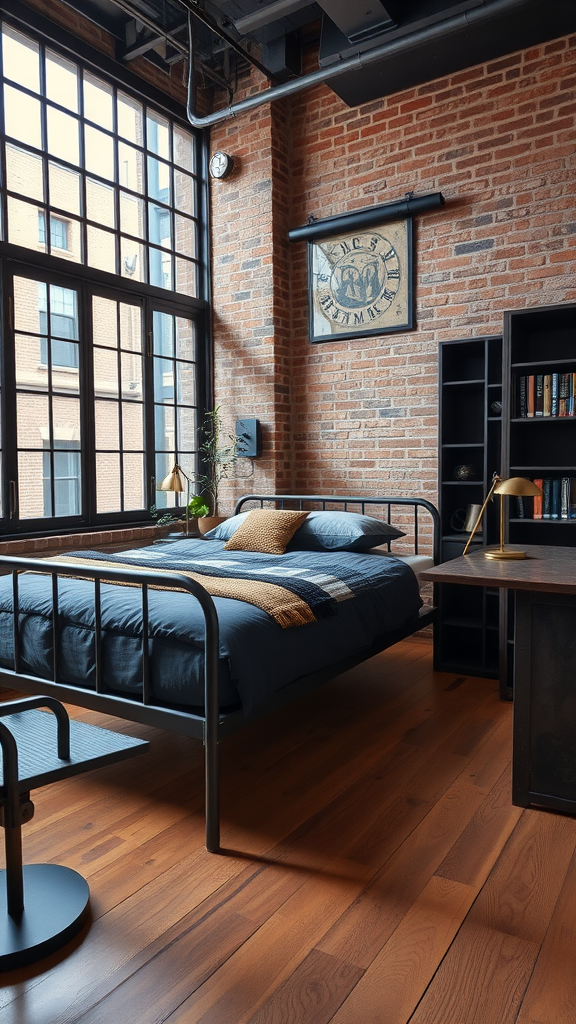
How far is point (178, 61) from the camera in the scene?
4.95 m

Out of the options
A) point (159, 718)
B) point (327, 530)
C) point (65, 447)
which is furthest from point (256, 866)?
point (65, 447)

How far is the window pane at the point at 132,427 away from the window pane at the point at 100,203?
3.88ft

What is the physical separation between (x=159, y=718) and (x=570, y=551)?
1773 mm

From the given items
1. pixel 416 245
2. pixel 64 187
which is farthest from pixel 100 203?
pixel 416 245

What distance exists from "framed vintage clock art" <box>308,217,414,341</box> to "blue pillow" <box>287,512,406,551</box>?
1.40 meters

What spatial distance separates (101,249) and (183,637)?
10.8 ft

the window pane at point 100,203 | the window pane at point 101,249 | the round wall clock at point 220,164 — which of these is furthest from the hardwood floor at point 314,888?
the round wall clock at point 220,164

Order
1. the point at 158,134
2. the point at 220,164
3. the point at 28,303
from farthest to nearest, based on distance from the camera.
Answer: the point at 220,164
the point at 158,134
the point at 28,303

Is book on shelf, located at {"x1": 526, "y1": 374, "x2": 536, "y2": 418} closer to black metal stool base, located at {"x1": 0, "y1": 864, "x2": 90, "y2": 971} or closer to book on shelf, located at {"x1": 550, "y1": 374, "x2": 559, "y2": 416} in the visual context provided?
book on shelf, located at {"x1": 550, "y1": 374, "x2": 559, "y2": 416}

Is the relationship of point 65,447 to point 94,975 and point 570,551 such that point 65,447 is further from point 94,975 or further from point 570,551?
point 94,975

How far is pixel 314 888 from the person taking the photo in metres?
1.88

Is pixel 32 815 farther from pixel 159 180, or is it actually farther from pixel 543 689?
pixel 159 180

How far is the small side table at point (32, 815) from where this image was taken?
1.55 metres

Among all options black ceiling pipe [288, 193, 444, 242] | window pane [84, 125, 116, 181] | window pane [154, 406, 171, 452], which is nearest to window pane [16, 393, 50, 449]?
window pane [154, 406, 171, 452]
